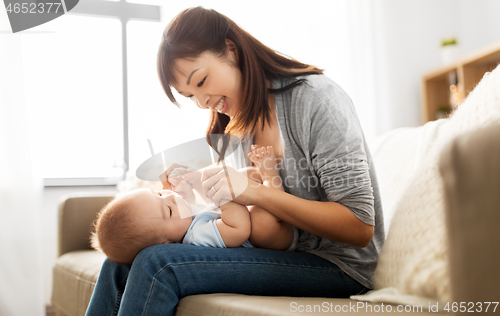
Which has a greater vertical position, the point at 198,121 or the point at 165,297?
the point at 198,121

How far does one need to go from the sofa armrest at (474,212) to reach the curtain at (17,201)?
83.4 inches

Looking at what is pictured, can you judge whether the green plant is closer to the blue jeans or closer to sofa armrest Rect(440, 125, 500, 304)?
the blue jeans

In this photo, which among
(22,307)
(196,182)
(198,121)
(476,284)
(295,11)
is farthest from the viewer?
(295,11)

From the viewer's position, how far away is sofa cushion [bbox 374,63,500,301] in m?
0.60

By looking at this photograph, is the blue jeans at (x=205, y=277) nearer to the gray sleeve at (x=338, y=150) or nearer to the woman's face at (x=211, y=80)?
the gray sleeve at (x=338, y=150)

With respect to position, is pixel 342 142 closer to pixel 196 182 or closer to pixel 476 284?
pixel 196 182

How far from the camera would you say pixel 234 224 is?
0.81 metres

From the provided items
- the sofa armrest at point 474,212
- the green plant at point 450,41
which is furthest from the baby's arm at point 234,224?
the green plant at point 450,41

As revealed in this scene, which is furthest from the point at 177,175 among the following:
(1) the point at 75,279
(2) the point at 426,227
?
(1) the point at 75,279

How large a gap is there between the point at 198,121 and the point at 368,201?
42 centimetres

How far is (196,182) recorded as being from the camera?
819mm

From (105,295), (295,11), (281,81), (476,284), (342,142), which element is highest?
(295,11)

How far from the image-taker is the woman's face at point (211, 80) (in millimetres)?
840

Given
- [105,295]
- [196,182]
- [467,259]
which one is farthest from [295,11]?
[467,259]
